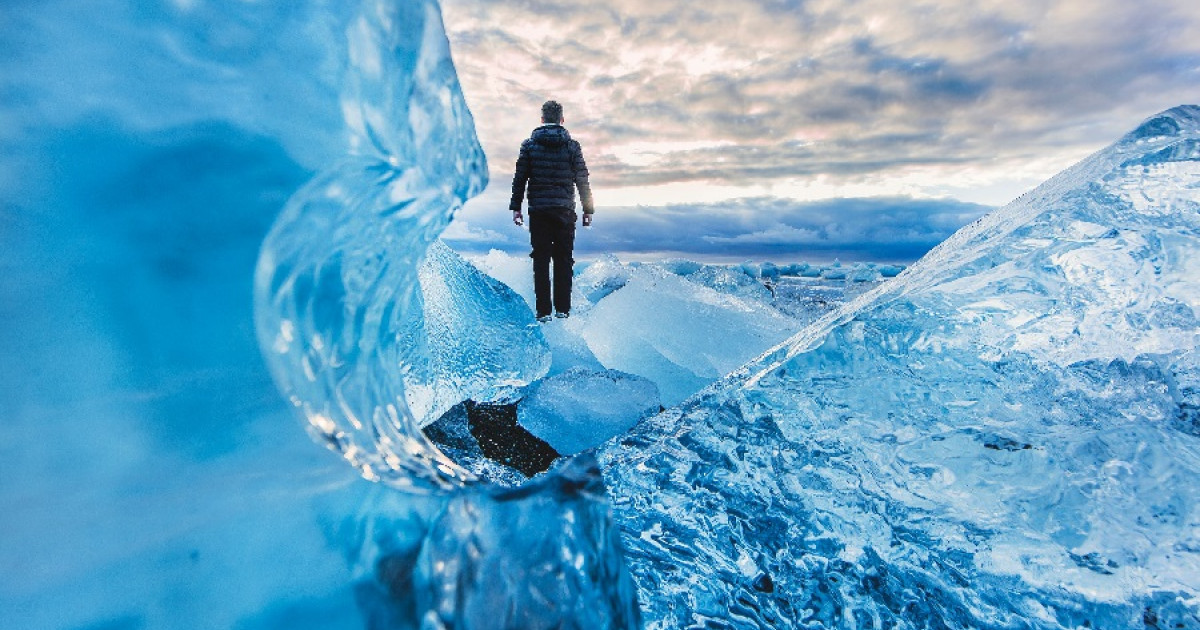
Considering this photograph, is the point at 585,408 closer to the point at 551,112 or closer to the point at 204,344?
the point at 204,344

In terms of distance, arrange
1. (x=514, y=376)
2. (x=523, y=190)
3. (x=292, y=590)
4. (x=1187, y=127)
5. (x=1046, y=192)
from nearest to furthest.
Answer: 1. (x=292, y=590)
2. (x=1187, y=127)
3. (x=1046, y=192)
4. (x=514, y=376)
5. (x=523, y=190)

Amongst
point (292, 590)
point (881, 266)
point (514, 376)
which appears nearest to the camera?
point (292, 590)

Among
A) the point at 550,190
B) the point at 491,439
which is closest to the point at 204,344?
the point at 491,439

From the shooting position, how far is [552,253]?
4715 mm

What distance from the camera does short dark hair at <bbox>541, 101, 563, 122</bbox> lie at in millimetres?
4492

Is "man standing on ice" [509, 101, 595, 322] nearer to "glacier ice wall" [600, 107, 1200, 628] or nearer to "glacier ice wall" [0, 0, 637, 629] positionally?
"glacier ice wall" [600, 107, 1200, 628]

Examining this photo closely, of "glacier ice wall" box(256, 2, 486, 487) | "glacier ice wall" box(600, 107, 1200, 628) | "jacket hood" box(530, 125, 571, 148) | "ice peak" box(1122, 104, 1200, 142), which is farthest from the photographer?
"jacket hood" box(530, 125, 571, 148)

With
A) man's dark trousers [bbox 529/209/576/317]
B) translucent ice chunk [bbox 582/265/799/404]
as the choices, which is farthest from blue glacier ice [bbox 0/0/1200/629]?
man's dark trousers [bbox 529/209/576/317]

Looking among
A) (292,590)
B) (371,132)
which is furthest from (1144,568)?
(371,132)

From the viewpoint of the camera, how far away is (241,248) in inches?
24.8

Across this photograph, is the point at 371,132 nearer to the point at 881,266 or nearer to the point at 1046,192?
the point at 1046,192

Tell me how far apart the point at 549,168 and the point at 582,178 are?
0.29m

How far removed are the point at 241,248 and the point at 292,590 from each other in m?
0.35

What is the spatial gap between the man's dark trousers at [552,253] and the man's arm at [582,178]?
0.71ft
